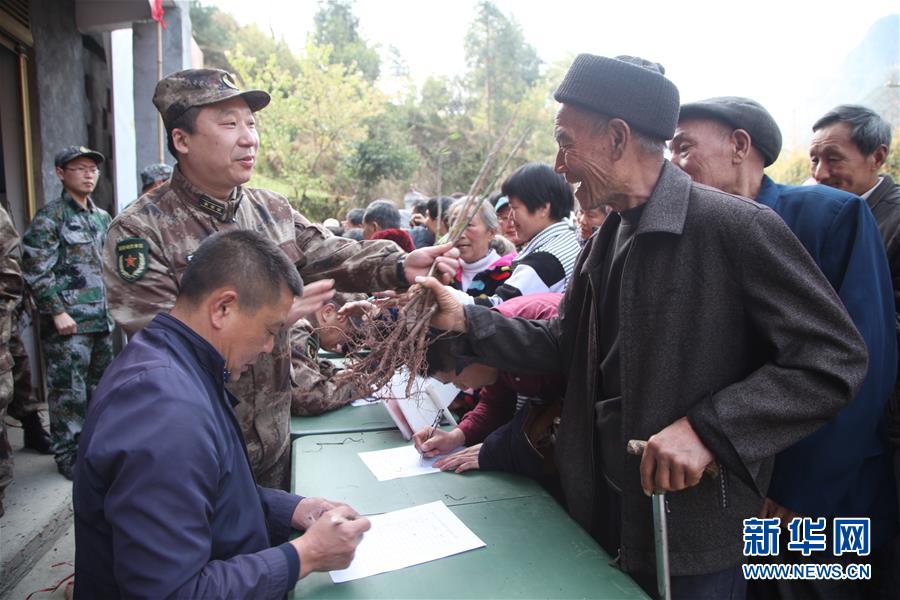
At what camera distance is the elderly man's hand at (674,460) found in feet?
4.08

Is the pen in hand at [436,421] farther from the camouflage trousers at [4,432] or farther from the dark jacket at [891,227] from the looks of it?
the camouflage trousers at [4,432]

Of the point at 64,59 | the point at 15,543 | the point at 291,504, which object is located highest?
the point at 64,59

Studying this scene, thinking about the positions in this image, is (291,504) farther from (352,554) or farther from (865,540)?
(865,540)

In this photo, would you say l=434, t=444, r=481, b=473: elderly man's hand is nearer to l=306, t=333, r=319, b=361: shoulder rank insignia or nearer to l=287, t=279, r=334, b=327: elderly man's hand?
l=287, t=279, r=334, b=327: elderly man's hand

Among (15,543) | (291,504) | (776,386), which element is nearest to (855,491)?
(776,386)

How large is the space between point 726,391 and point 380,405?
1959mm

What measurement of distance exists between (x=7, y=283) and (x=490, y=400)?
9.09ft

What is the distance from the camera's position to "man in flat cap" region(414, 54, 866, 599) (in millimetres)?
1253

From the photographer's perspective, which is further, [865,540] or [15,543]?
[15,543]

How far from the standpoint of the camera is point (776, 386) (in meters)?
1.26

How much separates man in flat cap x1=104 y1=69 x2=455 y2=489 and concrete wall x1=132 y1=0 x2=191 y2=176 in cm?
517

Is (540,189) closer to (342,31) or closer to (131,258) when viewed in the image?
(131,258)

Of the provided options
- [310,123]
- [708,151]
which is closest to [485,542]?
[708,151]

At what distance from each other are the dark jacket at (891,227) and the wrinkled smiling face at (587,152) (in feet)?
4.32
